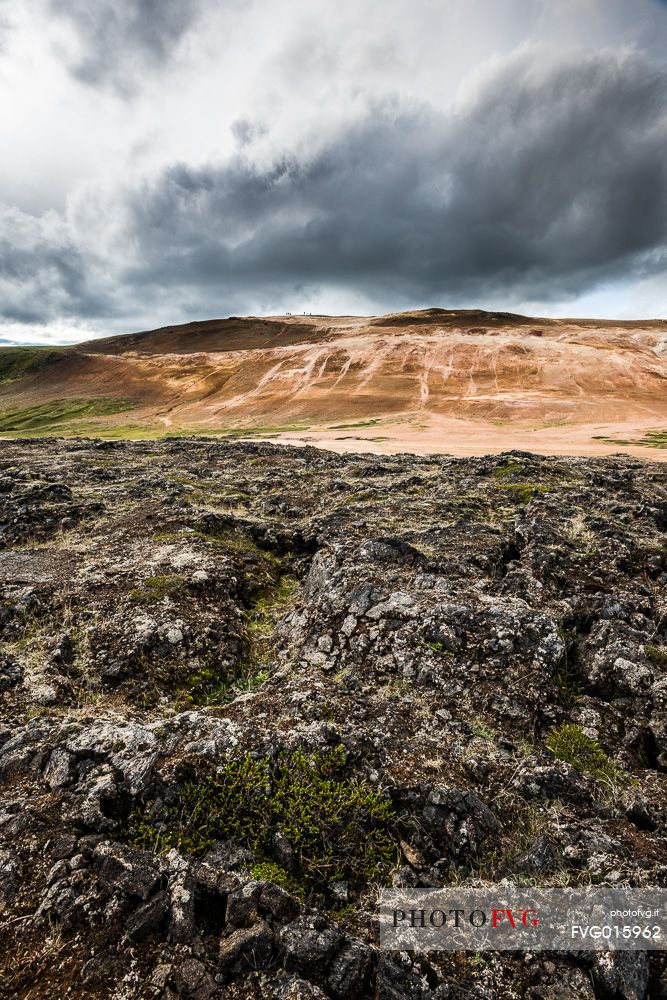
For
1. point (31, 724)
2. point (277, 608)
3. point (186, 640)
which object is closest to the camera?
point (31, 724)

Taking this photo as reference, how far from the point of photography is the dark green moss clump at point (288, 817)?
14.6 feet

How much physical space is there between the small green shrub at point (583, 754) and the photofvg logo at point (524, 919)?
4.17 ft

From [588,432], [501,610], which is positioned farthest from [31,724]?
[588,432]

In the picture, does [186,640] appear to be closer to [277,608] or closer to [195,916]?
[277,608]

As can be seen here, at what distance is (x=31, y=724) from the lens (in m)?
5.65

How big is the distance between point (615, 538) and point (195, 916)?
387 inches

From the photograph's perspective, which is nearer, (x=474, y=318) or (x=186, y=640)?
(x=186, y=640)

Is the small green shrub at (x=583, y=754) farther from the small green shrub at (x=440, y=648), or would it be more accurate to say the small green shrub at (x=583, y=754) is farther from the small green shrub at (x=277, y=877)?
the small green shrub at (x=277, y=877)

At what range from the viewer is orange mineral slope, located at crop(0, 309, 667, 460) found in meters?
56.3

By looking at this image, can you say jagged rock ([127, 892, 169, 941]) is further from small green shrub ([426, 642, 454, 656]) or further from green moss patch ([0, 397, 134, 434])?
green moss patch ([0, 397, 134, 434])

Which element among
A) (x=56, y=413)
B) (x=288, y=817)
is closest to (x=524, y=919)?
(x=288, y=817)

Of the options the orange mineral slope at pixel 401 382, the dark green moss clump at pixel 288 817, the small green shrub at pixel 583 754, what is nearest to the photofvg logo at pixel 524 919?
the dark green moss clump at pixel 288 817

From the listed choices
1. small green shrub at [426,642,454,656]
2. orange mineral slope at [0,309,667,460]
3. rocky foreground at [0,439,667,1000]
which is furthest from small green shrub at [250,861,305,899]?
orange mineral slope at [0,309,667,460]

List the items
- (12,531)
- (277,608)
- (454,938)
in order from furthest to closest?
(12,531)
(277,608)
(454,938)
